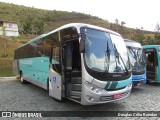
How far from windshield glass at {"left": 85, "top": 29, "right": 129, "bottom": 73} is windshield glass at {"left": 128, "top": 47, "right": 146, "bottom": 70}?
129 inches

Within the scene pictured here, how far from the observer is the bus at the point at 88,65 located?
6.16m

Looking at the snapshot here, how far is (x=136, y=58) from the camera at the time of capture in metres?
10.7

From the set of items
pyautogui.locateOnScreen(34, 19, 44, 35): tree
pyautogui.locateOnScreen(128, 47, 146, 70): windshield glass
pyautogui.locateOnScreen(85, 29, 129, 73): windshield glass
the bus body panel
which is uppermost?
pyautogui.locateOnScreen(34, 19, 44, 35): tree

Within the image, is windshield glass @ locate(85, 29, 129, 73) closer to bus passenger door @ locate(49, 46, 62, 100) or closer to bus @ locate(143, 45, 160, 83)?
bus passenger door @ locate(49, 46, 62, 100)

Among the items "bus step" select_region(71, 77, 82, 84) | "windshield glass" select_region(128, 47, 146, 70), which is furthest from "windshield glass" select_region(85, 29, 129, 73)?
"windshield glass" select_region(128, 47, 146, 70)

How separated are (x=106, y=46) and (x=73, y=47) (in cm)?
141

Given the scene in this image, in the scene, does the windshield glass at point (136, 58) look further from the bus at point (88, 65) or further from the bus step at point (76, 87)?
the bus step at point (76, 87)

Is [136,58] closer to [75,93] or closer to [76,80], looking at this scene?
[76,80]

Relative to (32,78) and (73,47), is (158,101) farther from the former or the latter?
(32,78)

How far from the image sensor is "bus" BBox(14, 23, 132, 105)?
242 inches

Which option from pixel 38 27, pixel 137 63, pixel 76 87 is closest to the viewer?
pixel 76 87

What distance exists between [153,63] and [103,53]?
727 centimetres

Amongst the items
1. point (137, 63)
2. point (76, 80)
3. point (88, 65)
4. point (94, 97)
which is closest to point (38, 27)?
point (137, 63)

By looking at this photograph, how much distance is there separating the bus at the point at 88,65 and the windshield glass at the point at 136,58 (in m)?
3.21
